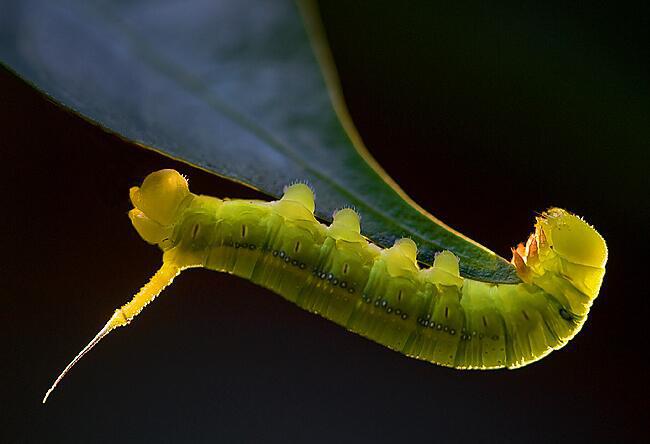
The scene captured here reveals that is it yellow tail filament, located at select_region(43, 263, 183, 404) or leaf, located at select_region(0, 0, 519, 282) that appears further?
yellow tail filament, located at select_region(43, 263, 183, 404)

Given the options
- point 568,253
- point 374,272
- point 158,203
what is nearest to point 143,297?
point 158,203

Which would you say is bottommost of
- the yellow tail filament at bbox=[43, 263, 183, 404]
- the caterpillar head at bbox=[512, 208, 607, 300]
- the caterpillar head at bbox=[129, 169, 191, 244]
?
the yellow tail filament at bbox=[43, 263, 183, 404]

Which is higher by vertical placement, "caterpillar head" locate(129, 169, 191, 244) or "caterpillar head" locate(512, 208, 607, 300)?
"caterpillar head" locate(512, 208, 607, 300)

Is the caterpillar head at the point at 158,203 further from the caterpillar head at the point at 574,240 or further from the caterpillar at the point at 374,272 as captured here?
the caterpillar head at the point at 574,240

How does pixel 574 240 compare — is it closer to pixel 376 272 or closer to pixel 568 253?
pixel 568 253

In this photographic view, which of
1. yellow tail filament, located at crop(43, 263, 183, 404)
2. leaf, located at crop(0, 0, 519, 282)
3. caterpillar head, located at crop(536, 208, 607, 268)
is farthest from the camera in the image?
caterpillar head, located at crop(536, 208, 607, 268)

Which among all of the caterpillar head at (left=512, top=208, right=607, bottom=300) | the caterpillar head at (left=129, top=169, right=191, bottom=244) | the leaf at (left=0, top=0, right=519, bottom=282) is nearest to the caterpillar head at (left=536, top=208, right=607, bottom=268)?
the caterpillar head at (left=512, top=208, right=607, bottom=300)

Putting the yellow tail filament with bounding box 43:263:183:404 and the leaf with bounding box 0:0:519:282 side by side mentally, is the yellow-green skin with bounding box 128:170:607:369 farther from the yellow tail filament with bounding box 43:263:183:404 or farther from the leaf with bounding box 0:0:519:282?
the leaf with bounding box 0:0:519:282

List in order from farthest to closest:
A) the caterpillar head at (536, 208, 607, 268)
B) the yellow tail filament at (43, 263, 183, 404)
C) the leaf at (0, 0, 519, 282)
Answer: the caterpillar head at (536, 208, 607, 268) < the yellow tail filament at (43, 263, 183, 404) < the leaf at (0, 0, 519, 282)

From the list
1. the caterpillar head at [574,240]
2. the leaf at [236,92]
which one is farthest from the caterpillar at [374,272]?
the leaf at [236,92]
